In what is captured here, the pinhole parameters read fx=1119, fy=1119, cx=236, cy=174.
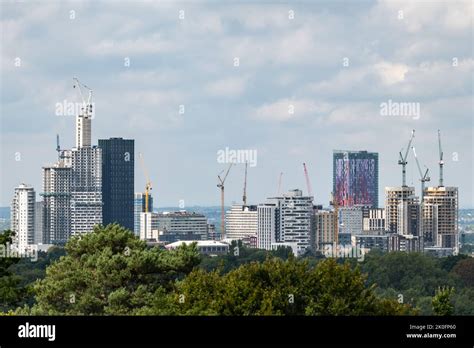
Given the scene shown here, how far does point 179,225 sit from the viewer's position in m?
103

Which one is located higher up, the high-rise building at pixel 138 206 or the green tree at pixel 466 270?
the high-rise building at pixel 138 206

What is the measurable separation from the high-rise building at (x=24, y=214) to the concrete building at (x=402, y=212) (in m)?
47.8

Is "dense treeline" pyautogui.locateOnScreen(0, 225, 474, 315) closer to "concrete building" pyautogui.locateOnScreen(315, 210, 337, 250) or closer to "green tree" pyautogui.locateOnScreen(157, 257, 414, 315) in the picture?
"green tree" pyautogui.locateOnScreen(157, 257, 414, 315)

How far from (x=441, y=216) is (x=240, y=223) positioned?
25392 millimetres

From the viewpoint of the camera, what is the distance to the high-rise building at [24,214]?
92.0m

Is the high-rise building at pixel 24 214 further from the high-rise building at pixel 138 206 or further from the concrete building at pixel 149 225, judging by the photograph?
the concrete building at pixel 149 225

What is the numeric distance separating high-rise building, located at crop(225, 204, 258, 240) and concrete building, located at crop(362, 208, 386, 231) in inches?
564

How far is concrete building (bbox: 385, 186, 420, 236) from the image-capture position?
5202 inches

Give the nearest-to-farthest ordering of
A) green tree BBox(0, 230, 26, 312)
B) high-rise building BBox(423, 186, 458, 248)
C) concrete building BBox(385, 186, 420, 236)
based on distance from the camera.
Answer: green tree BBox(0, 230, 26, 312), high-rise building BBox(423, 186, 458, 248), concrete building BBox(385, 186, 420, 236)

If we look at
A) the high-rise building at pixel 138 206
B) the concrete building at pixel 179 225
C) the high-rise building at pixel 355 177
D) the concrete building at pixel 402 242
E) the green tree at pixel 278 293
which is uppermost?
the high-rise building at pixel 355 177

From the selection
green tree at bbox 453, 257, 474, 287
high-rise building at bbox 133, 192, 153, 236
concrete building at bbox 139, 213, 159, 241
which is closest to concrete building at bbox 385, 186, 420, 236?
high-rise building at bbox 133, 192, 153, 236

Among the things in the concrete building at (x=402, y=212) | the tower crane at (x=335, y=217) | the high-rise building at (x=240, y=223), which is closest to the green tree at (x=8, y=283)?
the high-rise building at (x=240, y=223)
